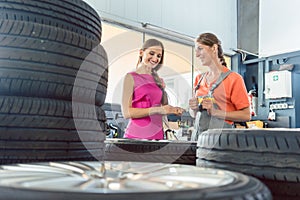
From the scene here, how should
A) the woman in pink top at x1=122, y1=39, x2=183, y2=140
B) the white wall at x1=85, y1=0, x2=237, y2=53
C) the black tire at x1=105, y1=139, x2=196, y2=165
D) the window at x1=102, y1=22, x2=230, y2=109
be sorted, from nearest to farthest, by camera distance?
the black tire at x1=105, y1=139, x2=196, y2=165
the woman in pink top at x1=122, y1=39, x2=183, y2=140
the window at x1=102, y1=22, x2=230, y2=109
the white wall at x1=85, y1=0, x2=237, y2=53

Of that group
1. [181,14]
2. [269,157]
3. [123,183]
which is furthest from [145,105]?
[181,14]

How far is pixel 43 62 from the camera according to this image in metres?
0.94

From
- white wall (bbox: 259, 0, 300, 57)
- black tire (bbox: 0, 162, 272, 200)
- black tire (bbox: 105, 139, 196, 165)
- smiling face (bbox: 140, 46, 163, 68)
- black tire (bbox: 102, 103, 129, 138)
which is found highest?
white wall (bbox: 259, 0, 300, 57)

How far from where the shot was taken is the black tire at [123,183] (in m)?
0.38

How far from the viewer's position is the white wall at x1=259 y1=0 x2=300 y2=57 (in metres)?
5.29

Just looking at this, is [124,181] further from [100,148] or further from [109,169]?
[100,148]

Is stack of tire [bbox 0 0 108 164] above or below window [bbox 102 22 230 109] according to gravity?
below

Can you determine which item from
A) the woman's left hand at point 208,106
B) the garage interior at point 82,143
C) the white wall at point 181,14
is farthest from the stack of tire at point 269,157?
the white wall at point 181,14

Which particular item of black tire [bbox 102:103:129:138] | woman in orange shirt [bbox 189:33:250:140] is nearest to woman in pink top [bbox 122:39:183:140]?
woman in orange shirt [bbox 189:33:250:140]

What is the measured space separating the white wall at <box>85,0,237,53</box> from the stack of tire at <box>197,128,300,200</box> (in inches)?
136

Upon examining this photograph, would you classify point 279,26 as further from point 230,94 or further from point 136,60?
point 230,94

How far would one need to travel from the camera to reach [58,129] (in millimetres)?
949

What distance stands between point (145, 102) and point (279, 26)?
4.11 meters

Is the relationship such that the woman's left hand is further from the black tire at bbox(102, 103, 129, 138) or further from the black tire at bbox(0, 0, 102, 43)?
the black tire at bbox(102, 103, 129, 138)
